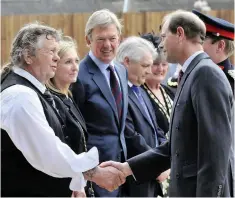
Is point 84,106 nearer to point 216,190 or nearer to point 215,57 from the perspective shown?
point 215,57

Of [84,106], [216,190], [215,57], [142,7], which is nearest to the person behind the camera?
[216,190]

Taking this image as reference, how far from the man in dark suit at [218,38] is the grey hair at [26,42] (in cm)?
101

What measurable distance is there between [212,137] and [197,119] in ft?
0.41

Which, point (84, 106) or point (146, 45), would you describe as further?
point (146, 45)

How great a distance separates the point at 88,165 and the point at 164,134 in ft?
5.99

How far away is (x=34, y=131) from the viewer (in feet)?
11.7

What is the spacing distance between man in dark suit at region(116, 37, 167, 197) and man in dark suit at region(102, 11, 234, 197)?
1265 millimetres

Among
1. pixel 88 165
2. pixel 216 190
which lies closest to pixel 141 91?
pixel 88 165

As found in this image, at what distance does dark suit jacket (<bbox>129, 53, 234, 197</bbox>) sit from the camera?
11.5 feet

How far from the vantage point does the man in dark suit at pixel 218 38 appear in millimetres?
4309

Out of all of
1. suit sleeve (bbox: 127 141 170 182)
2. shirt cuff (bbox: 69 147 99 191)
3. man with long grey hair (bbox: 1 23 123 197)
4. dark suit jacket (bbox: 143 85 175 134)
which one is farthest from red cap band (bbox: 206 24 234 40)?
dark suit jacket (bbox: 143 85 175 134)

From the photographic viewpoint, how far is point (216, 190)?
3.50 metres

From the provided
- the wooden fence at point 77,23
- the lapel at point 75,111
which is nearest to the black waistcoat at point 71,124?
the lapel at point 75,111

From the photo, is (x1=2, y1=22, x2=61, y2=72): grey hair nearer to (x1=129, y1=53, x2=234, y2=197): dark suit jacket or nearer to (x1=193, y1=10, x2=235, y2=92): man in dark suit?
(x1=129, y1=53, x2=234, y2=197): dark suit jacket
